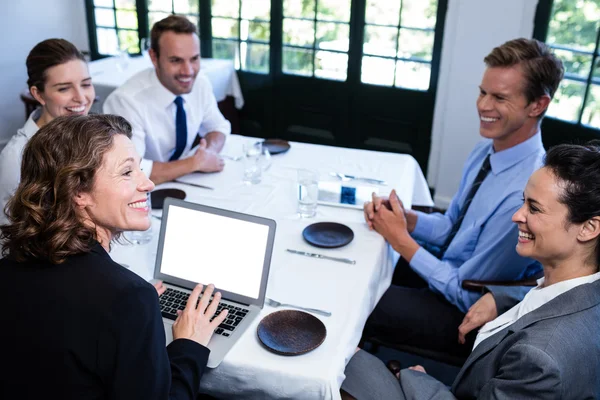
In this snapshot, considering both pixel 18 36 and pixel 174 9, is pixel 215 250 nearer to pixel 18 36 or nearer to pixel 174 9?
pixel 174 9

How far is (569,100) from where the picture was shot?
333cm

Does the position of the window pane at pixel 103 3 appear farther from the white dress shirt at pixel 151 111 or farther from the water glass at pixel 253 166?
the water glass at pixel 253 166

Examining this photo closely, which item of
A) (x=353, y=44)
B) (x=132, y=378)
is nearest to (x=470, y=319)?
(x=132, y=378)

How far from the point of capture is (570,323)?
4.00ft

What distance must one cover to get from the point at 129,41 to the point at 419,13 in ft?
8.69

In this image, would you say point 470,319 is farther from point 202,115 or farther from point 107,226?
point 202,115

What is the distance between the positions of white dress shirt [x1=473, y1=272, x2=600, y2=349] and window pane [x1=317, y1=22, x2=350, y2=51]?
2971mm

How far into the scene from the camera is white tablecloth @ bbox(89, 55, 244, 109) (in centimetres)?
396

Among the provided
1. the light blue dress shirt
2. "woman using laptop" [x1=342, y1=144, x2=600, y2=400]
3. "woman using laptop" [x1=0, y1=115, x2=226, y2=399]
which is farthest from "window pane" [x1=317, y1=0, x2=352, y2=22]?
"woman using laptop" [x1=0, y1=115, x2=226, y2=399]

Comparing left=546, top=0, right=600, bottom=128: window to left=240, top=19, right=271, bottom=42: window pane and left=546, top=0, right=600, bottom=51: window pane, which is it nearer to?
left=546, top=0, right=600, bottom=51: window pane

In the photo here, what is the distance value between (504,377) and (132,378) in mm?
787

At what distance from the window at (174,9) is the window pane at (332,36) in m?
1.09

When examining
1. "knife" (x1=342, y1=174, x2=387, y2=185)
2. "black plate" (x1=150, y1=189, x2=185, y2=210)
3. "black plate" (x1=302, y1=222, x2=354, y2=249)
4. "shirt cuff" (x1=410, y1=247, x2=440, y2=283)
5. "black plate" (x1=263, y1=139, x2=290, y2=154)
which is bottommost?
"shirt cuff" (x1=410, y1=247, x2=440, y2=283)

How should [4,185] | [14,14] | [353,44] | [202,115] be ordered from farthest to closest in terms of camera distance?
1. [14,14]
2. [353,44]
3. [202,115]
4. [4,185]
